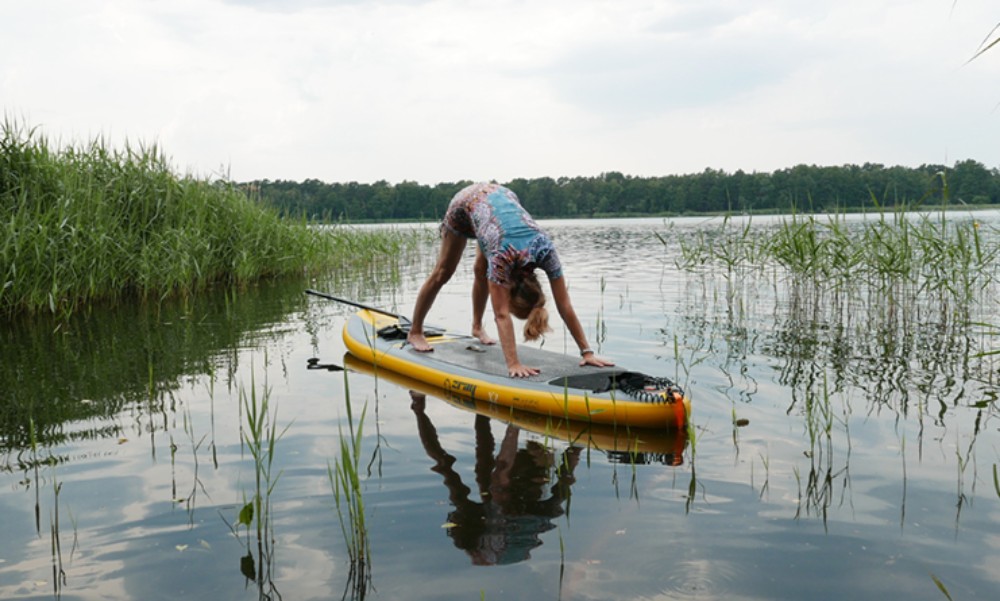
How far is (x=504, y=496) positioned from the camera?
373 cm

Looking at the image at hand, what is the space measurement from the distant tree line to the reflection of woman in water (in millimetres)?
3614

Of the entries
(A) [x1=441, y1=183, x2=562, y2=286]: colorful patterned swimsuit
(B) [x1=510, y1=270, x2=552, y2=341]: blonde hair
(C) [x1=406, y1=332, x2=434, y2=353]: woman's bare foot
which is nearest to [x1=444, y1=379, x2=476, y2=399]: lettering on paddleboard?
(B) [x1=510, y1=270, x2=552, y2=341]: blonde hair

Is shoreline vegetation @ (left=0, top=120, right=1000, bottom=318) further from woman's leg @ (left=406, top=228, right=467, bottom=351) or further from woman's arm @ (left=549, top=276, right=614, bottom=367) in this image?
woman's leg @ (left=406, top=228, right=467, bottom=351)

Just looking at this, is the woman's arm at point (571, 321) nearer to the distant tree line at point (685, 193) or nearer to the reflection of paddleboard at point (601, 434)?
the reflection of paddleboard at point (601, 434)

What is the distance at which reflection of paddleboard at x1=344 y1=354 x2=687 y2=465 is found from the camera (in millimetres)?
4398

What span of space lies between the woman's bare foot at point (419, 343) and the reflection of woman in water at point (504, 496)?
66.4 inches

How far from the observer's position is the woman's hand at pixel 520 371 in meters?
5.50

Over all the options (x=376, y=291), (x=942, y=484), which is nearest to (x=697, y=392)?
(x=942, y=484)

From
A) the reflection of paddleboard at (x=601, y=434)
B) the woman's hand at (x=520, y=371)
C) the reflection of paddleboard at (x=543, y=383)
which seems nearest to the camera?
the reflection of paddleboard at (x=601, y=434)

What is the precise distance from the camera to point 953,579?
9.39 ft

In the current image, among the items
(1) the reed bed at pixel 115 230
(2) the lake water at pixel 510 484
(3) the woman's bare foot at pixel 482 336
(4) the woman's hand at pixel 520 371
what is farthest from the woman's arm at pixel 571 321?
(1) the reed bed at pixel 115 230

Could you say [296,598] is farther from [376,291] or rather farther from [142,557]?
[376,291]

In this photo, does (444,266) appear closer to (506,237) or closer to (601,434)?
(506,237)

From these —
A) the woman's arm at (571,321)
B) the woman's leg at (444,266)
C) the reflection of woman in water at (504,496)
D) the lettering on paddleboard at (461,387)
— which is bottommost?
the reflection of woman in water at (504,496)
